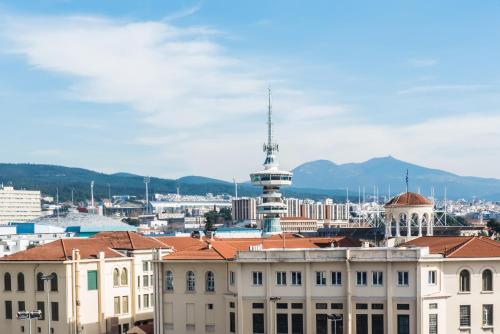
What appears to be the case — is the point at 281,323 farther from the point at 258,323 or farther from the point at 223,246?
the point at 223,246

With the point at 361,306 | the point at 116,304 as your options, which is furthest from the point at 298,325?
the point at 116,304

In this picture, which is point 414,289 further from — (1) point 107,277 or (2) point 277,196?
(2) point 277,196

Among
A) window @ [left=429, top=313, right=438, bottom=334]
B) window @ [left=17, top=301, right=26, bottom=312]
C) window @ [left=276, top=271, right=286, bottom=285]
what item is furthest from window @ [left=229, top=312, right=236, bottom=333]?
window @ [left=17, top=301, right=26, bottom=312]

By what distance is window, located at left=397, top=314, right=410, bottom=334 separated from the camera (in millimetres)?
54281

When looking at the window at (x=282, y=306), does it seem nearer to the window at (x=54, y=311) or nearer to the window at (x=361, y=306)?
the window at (x=361, y=306)

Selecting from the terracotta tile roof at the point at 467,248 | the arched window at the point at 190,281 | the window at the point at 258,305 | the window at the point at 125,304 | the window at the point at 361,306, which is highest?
the terracotta tile roof at the point at 467,248

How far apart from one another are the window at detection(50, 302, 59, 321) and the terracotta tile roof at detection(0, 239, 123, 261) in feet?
10.6

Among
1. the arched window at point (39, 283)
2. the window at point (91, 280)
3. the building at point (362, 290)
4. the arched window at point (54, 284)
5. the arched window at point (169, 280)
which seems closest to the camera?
the building at point (362, 290)

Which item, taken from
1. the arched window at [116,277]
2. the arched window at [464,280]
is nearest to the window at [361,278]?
the arched window at [464,280]

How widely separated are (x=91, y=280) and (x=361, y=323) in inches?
879

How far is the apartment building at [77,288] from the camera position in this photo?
66.1 m

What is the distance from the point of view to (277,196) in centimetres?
19475

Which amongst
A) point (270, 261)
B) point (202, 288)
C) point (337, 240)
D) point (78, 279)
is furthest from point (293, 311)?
point (337, 240)

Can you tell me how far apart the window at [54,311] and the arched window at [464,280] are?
1129 inches
